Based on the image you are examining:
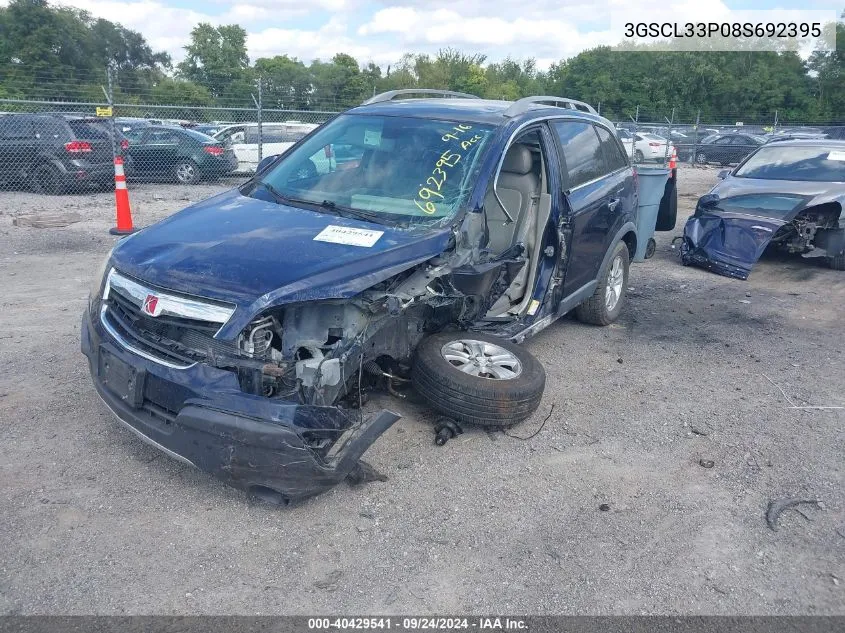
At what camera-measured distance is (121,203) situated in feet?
29.8

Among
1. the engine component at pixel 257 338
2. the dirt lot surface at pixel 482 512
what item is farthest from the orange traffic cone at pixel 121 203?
the engine component at pixel 257 338

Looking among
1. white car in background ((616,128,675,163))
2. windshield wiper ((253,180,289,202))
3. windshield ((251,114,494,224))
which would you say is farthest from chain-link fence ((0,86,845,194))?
white car in background ((616,128,675,163))

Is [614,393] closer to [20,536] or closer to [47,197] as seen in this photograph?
[20,536]

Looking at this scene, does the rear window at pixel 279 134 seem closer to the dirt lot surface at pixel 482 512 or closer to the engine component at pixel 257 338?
the dirt lot surface at pixel 482 512

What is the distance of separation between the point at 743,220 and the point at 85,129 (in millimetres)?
10901

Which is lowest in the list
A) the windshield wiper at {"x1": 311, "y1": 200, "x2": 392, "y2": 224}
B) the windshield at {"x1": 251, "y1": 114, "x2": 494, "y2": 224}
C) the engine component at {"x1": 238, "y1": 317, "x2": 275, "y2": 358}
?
the engine component at {"x1": 238, "y1": 317, "x2": 275, "y2": 358}

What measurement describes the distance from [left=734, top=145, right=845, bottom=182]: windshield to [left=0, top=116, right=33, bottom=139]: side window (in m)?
11.6

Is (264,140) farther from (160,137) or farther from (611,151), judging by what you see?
(611,151)

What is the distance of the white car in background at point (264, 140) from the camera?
15961mm

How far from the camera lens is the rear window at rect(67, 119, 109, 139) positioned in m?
12.4

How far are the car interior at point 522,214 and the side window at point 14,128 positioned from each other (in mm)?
10683

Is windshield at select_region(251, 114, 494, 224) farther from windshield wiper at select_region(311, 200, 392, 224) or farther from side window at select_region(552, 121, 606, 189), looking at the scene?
side window at select_region(552, 121, 606, 189)

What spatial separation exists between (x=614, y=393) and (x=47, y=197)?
11237 mm

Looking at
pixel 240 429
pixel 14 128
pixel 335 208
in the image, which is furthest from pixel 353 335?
pixel 14 128
